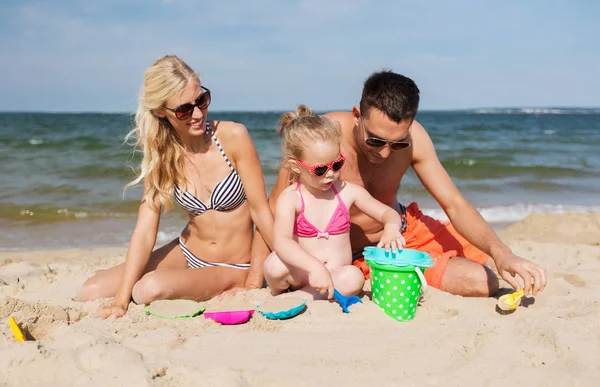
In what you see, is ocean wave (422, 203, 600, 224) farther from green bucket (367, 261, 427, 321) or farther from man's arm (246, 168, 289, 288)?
green bucket (367, 261, 427, 321)

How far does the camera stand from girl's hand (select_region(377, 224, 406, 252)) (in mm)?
3143

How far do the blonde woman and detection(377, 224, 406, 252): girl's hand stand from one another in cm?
92

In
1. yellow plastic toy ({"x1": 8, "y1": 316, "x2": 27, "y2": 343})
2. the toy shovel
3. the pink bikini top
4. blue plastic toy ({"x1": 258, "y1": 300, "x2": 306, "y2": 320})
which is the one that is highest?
the pink bikini top

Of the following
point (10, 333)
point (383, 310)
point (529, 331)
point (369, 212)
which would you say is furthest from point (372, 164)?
point (10, 333)

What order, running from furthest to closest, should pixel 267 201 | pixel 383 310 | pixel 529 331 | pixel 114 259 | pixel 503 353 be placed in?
1. pixel 114 259
2. pixel 267 201
3. pixel 383 310
4. pixel 529 331
5. pixel 503 353

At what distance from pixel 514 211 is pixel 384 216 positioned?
5345 millimetres

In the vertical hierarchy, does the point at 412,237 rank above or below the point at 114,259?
above

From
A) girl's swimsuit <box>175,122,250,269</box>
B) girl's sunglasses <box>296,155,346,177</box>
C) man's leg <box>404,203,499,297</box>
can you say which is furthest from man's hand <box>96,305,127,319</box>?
man's leg <box>404,203,499,297</box>

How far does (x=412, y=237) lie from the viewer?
419 centimetres

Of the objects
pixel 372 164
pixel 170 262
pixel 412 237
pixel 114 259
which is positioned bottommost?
pixel 114 259

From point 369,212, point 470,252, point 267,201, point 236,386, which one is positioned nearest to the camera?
point 236,386

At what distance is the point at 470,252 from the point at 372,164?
999mm

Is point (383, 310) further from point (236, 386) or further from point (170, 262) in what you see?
point (170, 262)

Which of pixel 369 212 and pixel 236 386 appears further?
pixel 369 212
